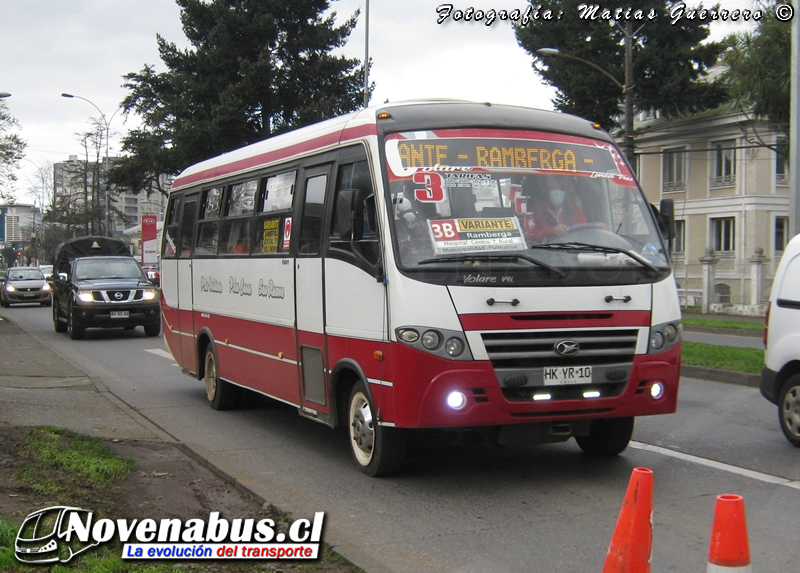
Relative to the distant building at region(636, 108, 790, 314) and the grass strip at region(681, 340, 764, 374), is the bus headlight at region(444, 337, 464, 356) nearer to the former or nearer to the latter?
the grass strip at region(681, 340, 764, 374)

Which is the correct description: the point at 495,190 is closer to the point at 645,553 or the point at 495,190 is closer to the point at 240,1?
the point at 645,553

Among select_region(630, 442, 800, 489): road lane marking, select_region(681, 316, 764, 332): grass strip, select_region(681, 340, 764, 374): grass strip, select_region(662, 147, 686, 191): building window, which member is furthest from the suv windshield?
select_region(662, 147, 686, 191): building window

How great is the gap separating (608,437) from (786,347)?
198cm

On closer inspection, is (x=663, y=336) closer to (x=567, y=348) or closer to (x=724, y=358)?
(x=567, y=348)

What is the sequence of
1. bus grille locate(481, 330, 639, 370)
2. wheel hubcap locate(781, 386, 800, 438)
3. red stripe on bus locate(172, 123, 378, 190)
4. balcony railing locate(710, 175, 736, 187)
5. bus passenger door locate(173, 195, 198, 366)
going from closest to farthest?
bus grille locate(481, 330, 639, 370), red stripe on bus locate(172, 123, 378, 190), wheel hubcap locate(781, 386, 800, 438), bus passenger door locate(173, 195, 198, 366), balcony railing locate(710, 175, 736, 187)

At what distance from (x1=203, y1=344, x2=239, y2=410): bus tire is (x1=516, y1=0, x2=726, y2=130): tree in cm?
3089

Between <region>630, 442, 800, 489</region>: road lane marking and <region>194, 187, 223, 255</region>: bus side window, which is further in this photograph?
<region>194, 187, 223, 255</region>: bus side window

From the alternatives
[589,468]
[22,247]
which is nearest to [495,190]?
[589,468]

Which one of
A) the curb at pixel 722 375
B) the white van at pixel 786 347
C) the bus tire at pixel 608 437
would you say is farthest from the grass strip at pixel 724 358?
the bus tire at pixel 608 437

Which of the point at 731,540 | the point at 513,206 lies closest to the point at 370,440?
the point at 513,206

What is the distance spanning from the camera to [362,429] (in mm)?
7387

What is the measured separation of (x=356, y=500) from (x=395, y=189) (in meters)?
2.24

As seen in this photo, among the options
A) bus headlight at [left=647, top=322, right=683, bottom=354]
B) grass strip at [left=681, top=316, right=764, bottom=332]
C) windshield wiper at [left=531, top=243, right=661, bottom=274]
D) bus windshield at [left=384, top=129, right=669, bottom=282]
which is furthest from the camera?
grass strip at [left=681, top=316, right=764, bottom=332]

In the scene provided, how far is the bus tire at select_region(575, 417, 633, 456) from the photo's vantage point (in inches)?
305
